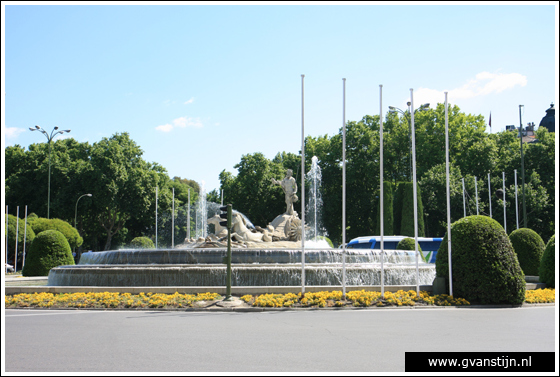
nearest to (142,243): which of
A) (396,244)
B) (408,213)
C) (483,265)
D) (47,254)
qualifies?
(47,254)

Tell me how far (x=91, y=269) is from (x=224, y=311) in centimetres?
672

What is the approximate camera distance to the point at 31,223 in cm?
4250

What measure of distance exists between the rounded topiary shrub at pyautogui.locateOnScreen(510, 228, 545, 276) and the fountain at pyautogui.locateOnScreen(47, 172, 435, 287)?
5910 millimetres

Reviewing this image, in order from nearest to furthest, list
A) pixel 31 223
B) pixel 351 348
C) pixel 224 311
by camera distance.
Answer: pixel 351 348, pixel 224 311, pixel 31 223

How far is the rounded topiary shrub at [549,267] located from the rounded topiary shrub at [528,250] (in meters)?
4.49

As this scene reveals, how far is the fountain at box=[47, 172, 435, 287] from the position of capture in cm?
1791

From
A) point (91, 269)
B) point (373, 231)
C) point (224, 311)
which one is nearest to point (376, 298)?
point (224, 311)

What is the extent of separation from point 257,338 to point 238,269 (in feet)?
27.9

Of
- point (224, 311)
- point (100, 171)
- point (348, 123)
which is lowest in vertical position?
point (224, 311)

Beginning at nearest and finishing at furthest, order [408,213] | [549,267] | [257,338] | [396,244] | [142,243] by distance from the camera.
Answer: [257,338] → [549,267] → [396,244] → [408,213] → [142,243]

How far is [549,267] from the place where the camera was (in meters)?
20.4

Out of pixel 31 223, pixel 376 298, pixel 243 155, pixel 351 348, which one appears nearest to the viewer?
pixel 351 348

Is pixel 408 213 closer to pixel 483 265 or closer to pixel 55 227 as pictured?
pixel 55 227

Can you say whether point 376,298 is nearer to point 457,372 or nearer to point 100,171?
point 457,372
